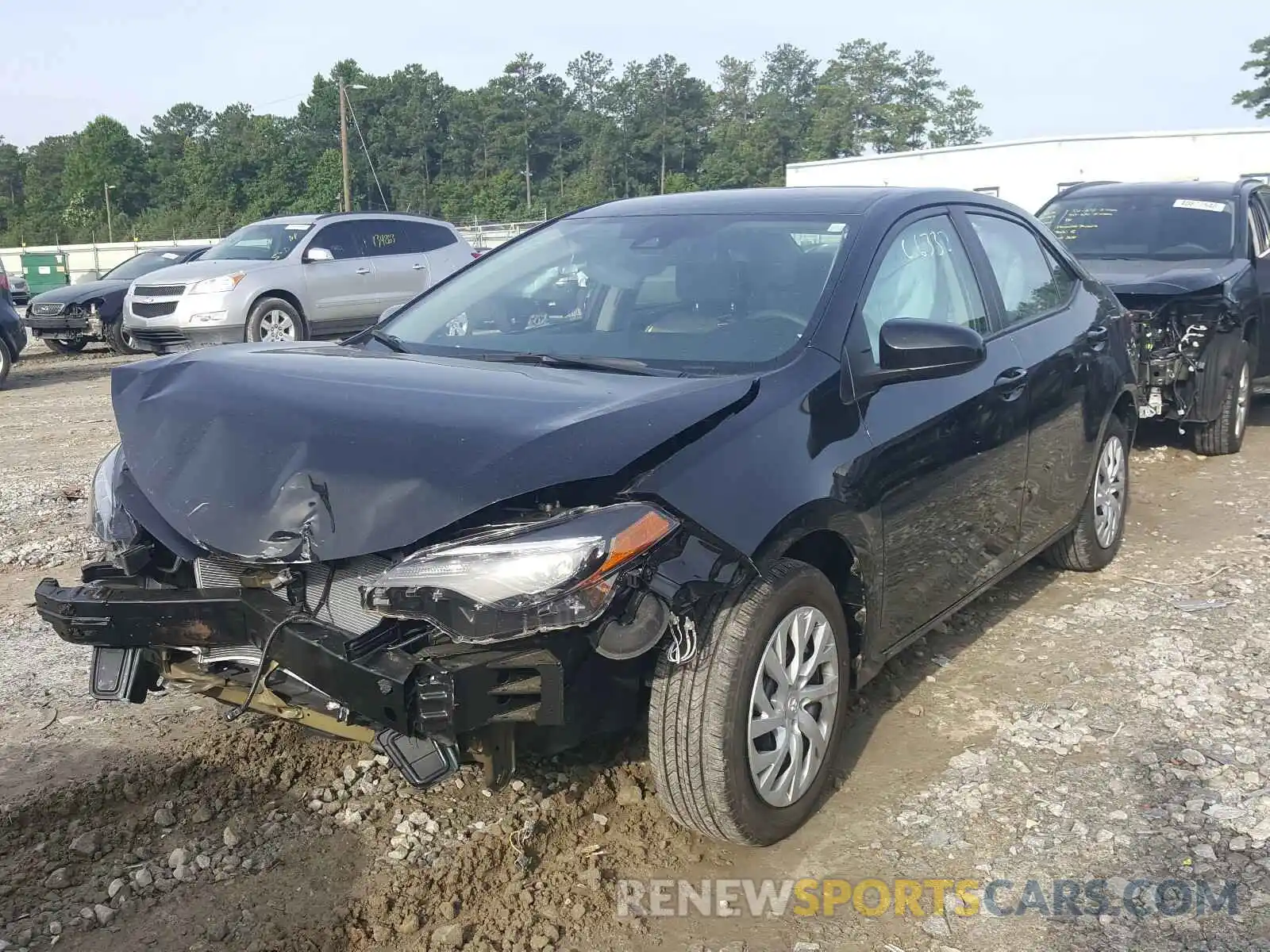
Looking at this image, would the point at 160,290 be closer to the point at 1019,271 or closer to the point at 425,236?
the point at 425,236

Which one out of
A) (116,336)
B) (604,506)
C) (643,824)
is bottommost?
(643,824)

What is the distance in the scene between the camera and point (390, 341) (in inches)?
159

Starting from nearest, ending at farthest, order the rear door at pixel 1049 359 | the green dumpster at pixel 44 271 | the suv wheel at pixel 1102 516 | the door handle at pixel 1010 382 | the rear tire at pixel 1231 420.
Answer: the door handle at pixel 1010 382 → the rear door at pixel 1049 359 → the suv wheel at pixel 1102 516 → the rear tire at pixel 1231 420 → the green dumpster at pixel 44 271

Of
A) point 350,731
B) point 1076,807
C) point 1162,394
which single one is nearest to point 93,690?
point 350,731

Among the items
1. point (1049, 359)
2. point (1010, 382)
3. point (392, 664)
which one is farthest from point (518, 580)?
point (1049, 359)

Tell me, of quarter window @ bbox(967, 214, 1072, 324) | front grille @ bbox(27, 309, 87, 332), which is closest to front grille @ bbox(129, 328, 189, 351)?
front grille @ bbox(27, 309, 87, 332)

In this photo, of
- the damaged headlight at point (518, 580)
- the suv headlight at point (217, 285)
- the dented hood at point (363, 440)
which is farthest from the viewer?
the suv headlight at point (217, 285)

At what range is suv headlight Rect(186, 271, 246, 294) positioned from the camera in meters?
12.7

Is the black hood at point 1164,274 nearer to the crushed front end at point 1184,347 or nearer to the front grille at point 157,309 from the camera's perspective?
the crushed front end at point 1184,347

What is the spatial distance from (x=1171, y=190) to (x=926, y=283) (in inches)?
245

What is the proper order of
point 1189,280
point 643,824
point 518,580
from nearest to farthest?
point 518,580 < point 643,824 < point 1189,280

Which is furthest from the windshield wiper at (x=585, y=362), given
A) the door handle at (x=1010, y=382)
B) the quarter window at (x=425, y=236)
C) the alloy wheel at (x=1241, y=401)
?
the quarter window at (x=425, y=236)

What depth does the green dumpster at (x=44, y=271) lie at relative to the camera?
32759mm

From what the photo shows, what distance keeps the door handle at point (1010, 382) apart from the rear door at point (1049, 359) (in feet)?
0.21
